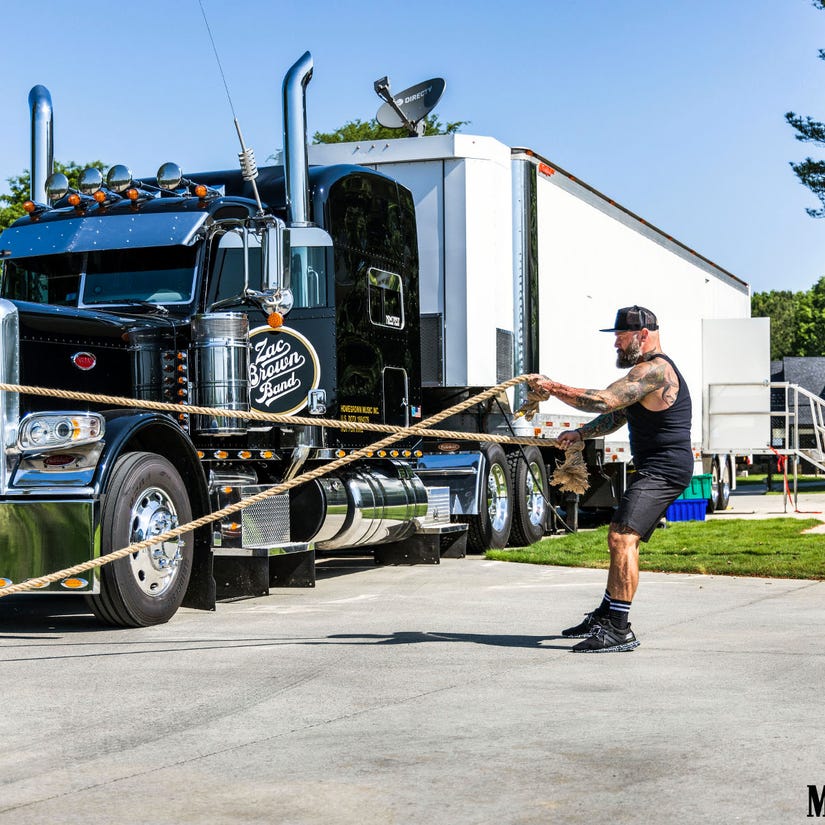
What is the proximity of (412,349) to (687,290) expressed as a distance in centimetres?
1191

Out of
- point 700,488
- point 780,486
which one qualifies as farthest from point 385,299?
point 780,486

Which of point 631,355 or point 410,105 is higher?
point 410,105

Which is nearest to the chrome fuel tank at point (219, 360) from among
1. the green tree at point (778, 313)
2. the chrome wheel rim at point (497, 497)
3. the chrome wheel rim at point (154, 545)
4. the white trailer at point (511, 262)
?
the chrome wheel rim at point (154, 545)

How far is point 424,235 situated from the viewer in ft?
49.9

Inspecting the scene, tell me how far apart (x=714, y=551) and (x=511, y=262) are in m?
3.97

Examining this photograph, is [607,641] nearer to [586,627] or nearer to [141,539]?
[586,627]

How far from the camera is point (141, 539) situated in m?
8.94

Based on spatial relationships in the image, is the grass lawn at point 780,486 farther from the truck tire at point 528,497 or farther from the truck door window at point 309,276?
the truck door window at point 309,276

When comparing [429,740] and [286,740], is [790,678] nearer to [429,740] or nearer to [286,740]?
[429,740]

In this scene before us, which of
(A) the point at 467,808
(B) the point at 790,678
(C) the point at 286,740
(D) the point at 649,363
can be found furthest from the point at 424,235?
(A) the point at 467,808

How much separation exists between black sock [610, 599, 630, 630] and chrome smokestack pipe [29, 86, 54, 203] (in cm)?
623

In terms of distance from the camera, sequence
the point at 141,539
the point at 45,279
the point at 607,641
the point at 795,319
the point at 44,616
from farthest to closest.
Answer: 1. the point at 795,319
2. the point at 45,279
3. the point at 44,616
4. the point at 141,539
5. the point at 607,641

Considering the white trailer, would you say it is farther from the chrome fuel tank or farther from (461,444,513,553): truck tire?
the chrome fuel tank

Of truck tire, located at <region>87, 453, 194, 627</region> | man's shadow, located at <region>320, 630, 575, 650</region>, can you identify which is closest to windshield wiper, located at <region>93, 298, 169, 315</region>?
truck tire, located at <region>87, 453, 194, 627</region>
